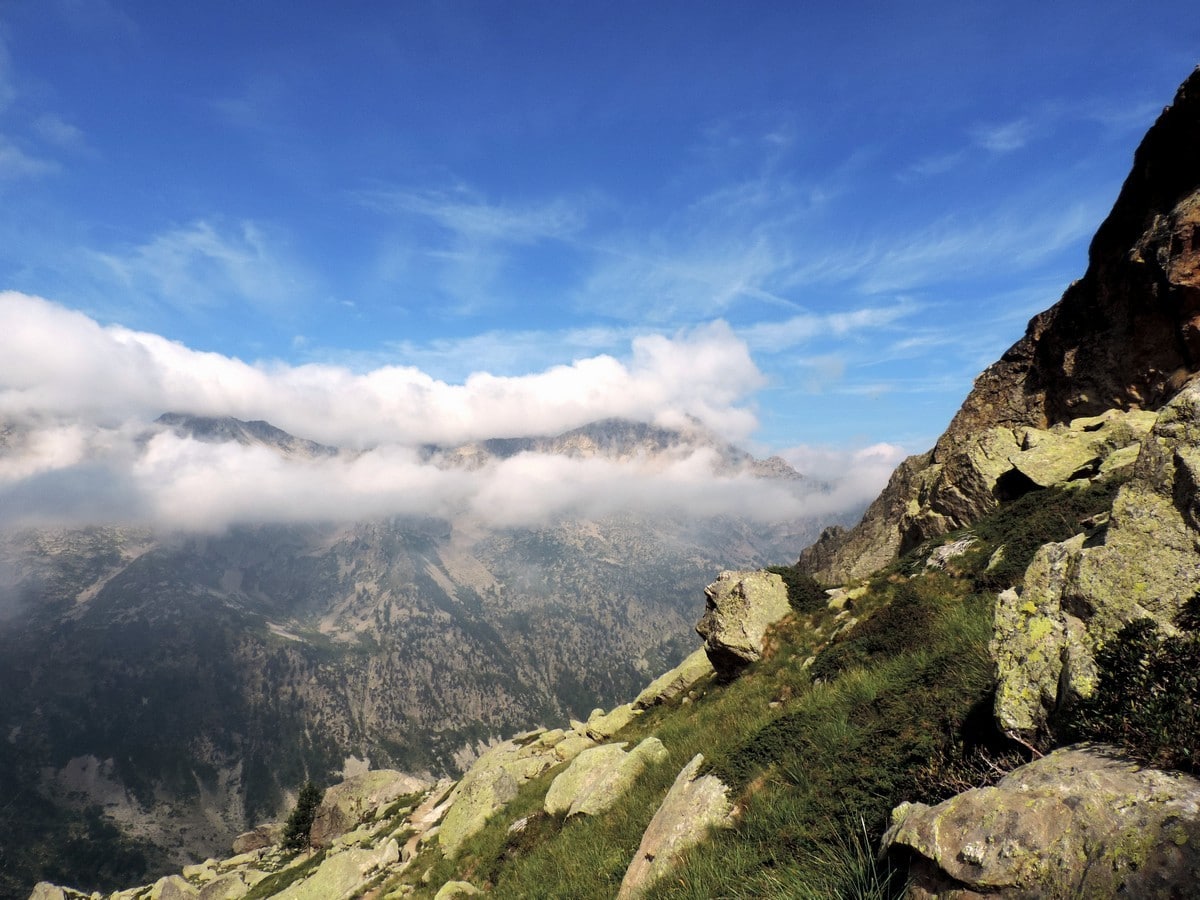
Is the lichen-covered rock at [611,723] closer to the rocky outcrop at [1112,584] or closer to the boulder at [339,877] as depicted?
the boulder at [339,877]

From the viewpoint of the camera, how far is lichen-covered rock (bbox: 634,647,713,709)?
114 feet

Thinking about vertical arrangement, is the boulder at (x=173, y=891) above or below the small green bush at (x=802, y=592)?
below

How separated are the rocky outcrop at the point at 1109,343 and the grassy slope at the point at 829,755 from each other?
1449 cm

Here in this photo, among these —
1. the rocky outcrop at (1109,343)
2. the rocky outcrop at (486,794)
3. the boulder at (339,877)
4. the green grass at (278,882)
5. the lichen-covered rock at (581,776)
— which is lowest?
the green grass at (278,882)

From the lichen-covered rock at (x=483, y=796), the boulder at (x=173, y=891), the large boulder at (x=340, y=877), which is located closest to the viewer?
the lichen-covered rock at (x=483, y=796)

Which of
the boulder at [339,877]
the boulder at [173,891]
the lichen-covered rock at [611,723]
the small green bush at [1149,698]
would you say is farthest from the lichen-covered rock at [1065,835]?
the boulder at [173,891]

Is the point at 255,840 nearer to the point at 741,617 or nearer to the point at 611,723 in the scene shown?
the point at 611,723

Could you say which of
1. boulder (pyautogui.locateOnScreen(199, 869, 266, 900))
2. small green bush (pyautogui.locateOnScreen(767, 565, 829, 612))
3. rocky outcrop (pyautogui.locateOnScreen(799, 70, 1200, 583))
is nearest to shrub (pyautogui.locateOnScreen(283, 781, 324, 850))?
boulder (pyautogui.locateOnScreen(199, 869, 266, 900))

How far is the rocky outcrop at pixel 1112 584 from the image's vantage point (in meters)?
7.34

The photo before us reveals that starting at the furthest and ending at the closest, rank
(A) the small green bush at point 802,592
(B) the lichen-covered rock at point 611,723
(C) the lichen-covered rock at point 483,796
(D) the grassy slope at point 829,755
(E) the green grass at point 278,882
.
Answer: (E) the green grass at point 278,882 < (B) the lichen-covered rock at point 611,723 < (C) the lichen-covered rock at point 483,796 < (A) the small green bush at point 802,592 < (D) the grassy slope at point 829,755

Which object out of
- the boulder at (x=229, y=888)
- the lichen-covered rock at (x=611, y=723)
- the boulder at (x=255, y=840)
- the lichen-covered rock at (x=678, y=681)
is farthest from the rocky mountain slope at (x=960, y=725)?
the boulder at (x=255, y=840)

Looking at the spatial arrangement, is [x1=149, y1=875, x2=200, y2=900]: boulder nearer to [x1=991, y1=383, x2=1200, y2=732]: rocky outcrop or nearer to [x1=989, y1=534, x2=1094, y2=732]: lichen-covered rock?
[x1=989, y1=534, x2=1094, y2=732]: lichen-covered rock

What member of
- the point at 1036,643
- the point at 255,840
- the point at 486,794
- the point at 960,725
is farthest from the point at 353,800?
the point at 1036,643

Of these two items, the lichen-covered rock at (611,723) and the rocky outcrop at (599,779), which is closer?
the rocky outcrop at (599,779)
